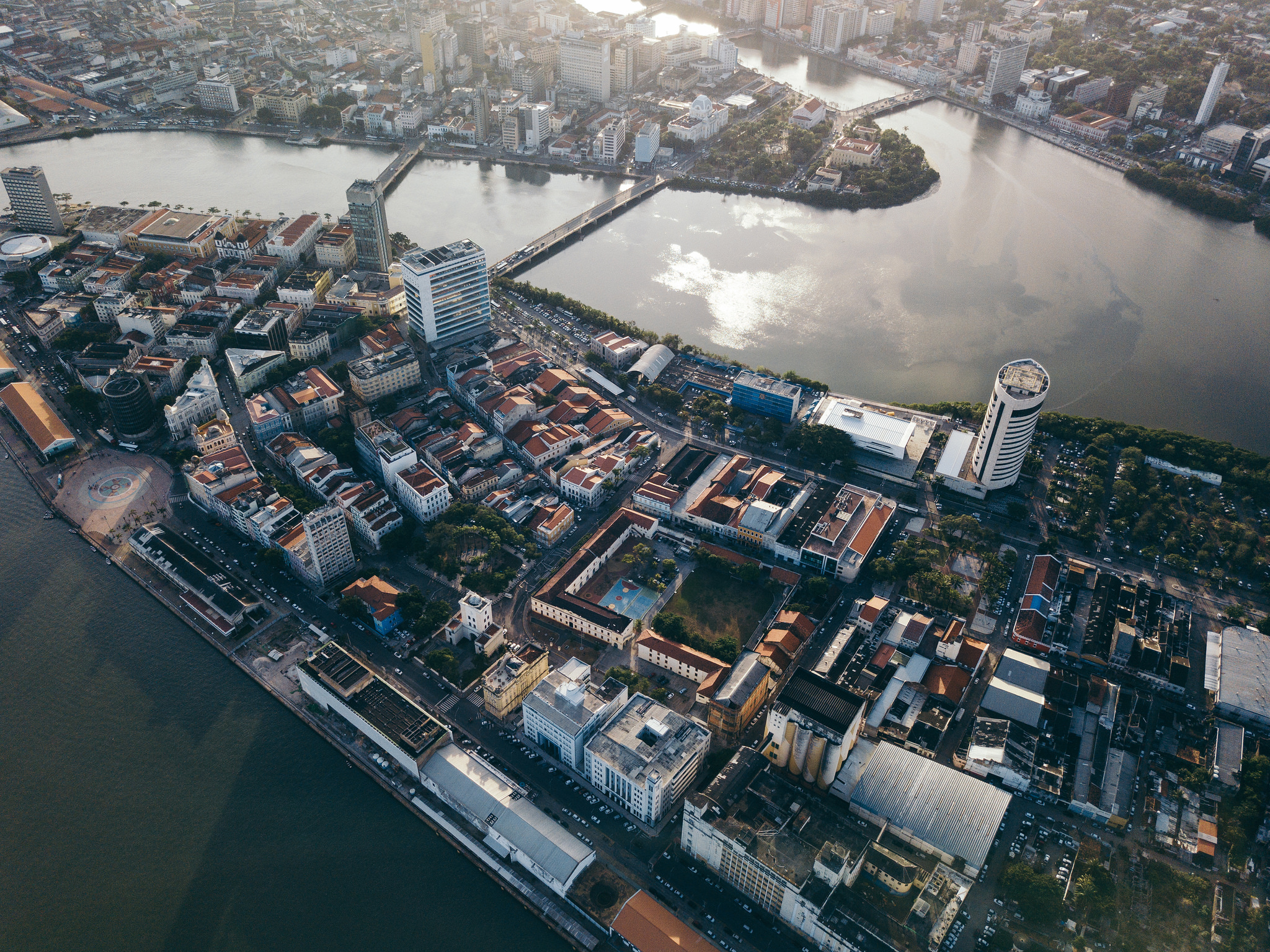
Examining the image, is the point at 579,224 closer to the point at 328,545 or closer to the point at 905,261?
the point at 905,261

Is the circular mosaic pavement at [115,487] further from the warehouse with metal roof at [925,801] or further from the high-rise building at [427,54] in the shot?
the high-rise building at [427,54]

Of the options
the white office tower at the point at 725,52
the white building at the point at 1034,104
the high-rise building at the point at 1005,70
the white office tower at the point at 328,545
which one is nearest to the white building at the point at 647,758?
the white office tower at the point at 328,545

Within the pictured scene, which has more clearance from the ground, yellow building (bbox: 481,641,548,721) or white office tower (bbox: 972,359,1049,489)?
white office tower (bbox: 972,359,1049,489)

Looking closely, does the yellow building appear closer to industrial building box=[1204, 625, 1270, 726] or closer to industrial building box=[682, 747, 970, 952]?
industrial building box=[682, 747, 970, 952]

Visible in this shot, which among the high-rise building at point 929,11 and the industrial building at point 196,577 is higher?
the high-rise building at point 929,11

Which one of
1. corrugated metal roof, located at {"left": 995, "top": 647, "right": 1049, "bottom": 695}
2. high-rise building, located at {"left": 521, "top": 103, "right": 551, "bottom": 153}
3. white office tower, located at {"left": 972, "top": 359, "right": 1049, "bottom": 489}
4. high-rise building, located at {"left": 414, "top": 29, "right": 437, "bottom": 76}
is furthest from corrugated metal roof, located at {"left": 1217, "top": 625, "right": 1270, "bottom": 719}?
high-rise building, located at {"left": 414, "top": 29, "right": 437, "bottom": 76}
